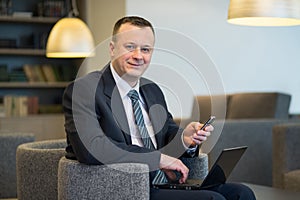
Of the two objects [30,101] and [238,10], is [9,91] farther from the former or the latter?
[238,10]

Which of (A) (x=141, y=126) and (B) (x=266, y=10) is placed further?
(B) (x=266, y=10)

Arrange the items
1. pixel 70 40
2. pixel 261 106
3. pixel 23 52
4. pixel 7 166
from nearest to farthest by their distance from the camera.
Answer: pixel 7 166
pixel 70 40
pixel 261 106
pixel 23 52

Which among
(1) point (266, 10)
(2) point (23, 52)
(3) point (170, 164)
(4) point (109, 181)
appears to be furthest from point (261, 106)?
(4) point (109, 181)

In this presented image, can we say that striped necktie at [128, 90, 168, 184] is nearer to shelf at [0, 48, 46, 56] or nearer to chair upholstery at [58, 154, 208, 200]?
chair upholstery at [58, 154, 208, 200]

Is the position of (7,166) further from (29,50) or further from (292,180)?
(29,50)

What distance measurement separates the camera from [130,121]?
7.74 ft

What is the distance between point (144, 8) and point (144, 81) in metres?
3.33

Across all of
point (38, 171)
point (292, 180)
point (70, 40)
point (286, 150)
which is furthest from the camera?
point (70, 40)

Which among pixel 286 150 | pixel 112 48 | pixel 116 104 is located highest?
pixel 112 48

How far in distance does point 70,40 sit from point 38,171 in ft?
6.68

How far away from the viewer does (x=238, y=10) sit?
323 cm

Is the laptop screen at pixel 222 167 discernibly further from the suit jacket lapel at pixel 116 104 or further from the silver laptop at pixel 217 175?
the suit jacket lapel at pixel 116 104

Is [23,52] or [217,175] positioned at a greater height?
[217,175]

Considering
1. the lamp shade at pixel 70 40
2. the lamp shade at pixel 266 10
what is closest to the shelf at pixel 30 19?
the lamp shade at pixel 70 40
